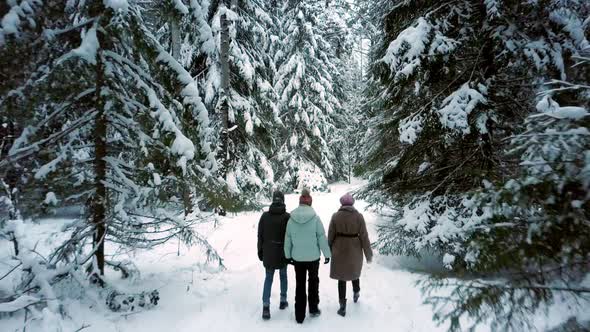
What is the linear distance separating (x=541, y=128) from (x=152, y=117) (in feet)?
17.8

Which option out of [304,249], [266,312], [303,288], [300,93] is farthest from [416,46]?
[300,93]

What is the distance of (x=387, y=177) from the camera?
8.57 meters

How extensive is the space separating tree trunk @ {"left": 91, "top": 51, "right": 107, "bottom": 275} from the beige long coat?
4001 mm

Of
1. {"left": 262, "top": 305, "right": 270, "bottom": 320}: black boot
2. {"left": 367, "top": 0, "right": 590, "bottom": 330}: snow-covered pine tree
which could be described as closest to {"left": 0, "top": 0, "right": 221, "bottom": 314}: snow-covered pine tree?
{"left": 262, "top": 305, "right": 270, "bottom": 320}: black boot

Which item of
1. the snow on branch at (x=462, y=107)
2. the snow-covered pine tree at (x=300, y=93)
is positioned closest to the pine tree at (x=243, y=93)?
the snow-covered pine tree at (x=300, y=93)

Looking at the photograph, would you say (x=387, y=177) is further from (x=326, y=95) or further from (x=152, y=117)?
(x=326, y=95)

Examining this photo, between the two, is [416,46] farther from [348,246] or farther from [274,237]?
[274,237]

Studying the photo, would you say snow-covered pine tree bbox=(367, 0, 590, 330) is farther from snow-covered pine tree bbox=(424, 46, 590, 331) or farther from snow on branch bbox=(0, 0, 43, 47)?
snow on branch bbox=(0, 0, 43, 47)

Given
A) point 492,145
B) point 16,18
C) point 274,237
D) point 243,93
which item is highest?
point 243,93

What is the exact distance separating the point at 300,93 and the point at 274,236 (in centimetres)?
1778

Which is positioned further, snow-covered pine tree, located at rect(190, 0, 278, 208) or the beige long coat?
snow-covered pine tree, located at rect(190, 0, 278, 208)

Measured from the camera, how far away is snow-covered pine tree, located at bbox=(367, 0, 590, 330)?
2.55 metres

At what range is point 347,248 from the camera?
21.5ft

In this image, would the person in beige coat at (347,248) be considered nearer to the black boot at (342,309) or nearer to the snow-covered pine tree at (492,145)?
the black boot at (342,309)
